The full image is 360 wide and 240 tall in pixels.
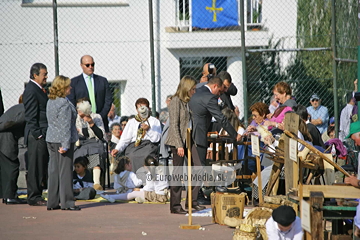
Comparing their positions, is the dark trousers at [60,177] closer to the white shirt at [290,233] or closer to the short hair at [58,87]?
the short hair at [58,87]

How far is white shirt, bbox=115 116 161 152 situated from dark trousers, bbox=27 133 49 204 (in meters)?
2.11

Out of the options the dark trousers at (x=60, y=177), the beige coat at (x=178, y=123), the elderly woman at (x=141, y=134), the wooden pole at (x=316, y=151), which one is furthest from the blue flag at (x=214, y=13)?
the wooden pole at (x=316, y=151)

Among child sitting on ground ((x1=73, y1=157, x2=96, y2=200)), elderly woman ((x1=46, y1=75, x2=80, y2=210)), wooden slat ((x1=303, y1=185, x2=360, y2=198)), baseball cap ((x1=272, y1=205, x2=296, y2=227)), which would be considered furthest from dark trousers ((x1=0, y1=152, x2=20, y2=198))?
baseball cap ((x1=272, y1=205, x2=296, y2=227))

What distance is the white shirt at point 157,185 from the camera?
405 inches

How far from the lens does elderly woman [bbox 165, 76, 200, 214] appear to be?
9031mm

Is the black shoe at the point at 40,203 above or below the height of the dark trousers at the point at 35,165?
below

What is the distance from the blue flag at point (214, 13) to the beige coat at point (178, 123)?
686cm

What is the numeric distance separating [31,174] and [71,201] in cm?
77

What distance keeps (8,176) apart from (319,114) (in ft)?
23.4

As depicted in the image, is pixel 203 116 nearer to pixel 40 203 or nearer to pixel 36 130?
pixel 36 130

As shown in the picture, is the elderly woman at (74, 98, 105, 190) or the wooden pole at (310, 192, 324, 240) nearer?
the wooden pole at (310, 192, 324, 240)

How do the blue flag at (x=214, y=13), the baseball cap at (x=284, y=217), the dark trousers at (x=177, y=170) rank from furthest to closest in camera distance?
the blue flag at (x=214, y=13) < the dark trousers at (x=177, y=170) < the baseball cap at (x=284, y=217)

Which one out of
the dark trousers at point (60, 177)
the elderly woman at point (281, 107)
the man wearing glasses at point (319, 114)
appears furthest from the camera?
the man wearing glasses at point (319, 114)

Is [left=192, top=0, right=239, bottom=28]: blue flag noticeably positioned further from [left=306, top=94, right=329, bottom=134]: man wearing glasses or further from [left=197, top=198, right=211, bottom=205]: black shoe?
[left=197, top=198, right=211, bottom=205]: black shoe
